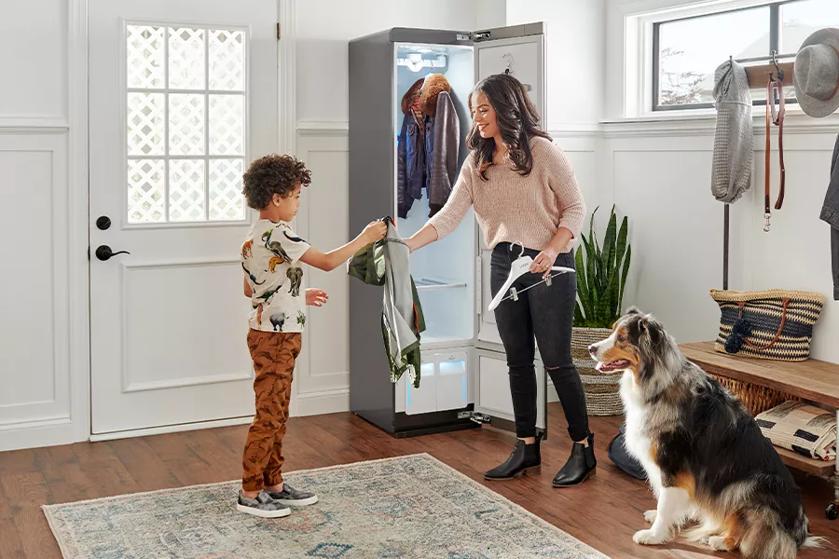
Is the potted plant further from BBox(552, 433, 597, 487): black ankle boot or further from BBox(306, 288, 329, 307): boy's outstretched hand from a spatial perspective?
BBox(306, 288, 329, 307): boy's outstretched hand

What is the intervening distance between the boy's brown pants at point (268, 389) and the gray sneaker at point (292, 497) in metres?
0.15

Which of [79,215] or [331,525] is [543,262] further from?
[79,215]

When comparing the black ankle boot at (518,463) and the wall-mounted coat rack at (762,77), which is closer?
the black ankle boot at (518,463)

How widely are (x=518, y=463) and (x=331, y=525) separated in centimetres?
92

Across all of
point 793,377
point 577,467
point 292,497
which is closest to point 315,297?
point 292,497

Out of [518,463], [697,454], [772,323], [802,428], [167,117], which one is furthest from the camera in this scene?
[167,117]

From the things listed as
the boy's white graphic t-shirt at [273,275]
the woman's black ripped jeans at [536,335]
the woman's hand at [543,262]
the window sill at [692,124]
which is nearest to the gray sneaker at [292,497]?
the boy's white graphic t-shirt at [273,275]

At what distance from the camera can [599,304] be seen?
206 inches

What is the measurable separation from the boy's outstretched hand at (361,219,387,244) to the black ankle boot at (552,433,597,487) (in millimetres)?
1174

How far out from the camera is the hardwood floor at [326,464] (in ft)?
11.6

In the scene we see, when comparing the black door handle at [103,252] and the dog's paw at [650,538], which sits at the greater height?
the black door handle at [103,252]

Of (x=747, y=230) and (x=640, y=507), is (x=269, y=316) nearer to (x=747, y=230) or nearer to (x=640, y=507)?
(x=640, y=507)

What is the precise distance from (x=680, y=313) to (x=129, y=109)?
2856 millimetres

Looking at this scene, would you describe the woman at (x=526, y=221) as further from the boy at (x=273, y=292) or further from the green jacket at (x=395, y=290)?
the boy at (x=273, y=292)
